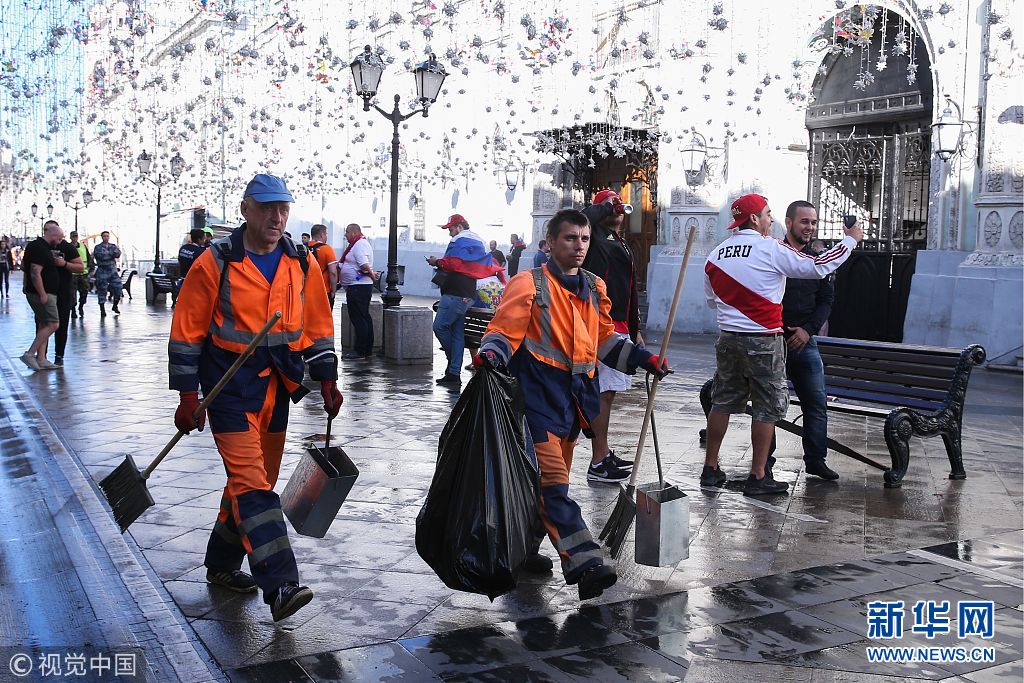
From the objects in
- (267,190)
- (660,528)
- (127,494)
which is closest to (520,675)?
(660,528)

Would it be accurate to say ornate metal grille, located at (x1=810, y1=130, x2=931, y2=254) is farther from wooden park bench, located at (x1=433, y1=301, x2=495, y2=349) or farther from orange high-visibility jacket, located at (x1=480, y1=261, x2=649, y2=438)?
orange high-visibility jacket, located at (x1=480, y1=261, x2=649, y2=438)

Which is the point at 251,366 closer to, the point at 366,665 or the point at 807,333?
the point at 366,665

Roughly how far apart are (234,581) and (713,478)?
10.4 ft

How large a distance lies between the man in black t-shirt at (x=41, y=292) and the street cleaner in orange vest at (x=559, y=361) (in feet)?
29.2

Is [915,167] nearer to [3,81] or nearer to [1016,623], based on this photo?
[1016,623]

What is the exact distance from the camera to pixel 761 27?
17.4 meters

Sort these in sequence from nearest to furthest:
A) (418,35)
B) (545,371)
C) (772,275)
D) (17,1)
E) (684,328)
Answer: (545,371) → (772,275) → (17,1) → (684,328) → (418,35)

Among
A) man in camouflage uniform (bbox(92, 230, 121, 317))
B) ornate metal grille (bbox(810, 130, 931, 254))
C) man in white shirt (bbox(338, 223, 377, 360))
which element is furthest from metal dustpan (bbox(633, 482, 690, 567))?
man in camouflage uniform (bbox(92, 230, 121, 317))

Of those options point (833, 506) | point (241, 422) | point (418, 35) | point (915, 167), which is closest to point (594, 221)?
point (833, 506)

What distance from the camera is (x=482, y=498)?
3.91 meters

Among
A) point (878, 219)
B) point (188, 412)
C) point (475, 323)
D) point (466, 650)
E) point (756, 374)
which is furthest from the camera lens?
point (878, 219)

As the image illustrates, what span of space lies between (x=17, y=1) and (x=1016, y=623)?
1317 cm

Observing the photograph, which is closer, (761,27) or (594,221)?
(594,221)

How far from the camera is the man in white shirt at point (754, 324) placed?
20.0 ft
